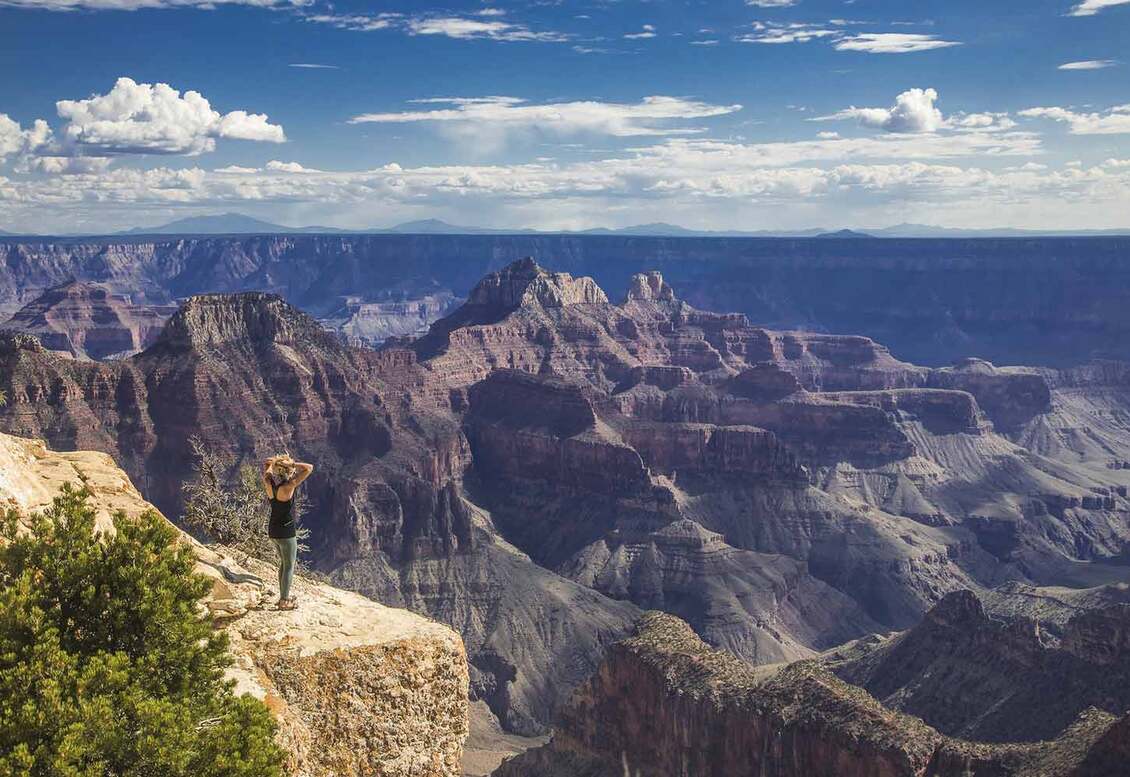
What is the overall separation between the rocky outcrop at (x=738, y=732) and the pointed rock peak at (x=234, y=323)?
89.5m

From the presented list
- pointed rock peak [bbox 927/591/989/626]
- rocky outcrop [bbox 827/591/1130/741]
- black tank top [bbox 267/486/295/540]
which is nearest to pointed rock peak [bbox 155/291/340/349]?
rocky outcrop [bbox 827/591/1130/741]

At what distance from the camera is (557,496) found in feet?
512

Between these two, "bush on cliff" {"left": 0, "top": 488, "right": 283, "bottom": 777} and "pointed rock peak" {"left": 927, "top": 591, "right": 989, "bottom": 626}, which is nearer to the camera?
"bush on cliff" {"left": 0, "top": 488, "right": 283, "bottom": 777}

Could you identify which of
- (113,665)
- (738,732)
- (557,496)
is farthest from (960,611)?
(113,665)

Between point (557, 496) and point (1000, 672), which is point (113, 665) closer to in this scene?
point (1000, 672)

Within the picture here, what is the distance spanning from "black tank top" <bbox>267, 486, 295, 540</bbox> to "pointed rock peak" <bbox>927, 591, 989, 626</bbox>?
7775cm

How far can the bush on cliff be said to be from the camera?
694 inches

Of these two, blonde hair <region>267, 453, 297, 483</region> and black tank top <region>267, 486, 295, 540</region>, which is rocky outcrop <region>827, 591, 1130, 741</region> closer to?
black tank top <region>267, 486, 295, 540</region>

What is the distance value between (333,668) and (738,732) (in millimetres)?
38458

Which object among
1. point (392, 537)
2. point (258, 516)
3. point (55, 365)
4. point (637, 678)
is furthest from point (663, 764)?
point (55, 365)

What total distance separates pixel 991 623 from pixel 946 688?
A: 858 centimetres

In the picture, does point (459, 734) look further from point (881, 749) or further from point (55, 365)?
point (55, 365)

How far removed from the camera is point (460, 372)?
19775 cm

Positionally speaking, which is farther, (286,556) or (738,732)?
(738,732)
